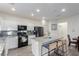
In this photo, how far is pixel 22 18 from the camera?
5.69ft

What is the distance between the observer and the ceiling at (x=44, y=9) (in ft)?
4.93

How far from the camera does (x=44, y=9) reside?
1.60 metres

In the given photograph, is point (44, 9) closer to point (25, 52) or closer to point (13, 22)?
point (13, 22)

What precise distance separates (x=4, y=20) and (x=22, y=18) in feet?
1.23

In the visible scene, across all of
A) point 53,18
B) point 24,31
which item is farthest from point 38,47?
point 53,18

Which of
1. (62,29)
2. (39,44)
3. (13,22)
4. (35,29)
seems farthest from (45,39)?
(13,22)

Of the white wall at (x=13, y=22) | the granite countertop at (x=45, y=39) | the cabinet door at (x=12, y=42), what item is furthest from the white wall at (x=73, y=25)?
the cabinet door at (x=12, y=42)

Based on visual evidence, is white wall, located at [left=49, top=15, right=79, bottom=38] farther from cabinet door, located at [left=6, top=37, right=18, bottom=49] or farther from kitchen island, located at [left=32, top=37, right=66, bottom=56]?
cabinet door, located at [left=6, top=37, right=18, bottom=49]

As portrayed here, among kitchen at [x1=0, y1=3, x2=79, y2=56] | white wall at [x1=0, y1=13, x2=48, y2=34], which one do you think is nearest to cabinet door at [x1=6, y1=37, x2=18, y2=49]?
kitchen at [x1=0, y1=3, x2=79, y2=56]

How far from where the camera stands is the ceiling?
150cm

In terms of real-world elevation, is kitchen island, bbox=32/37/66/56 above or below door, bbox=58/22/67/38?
below

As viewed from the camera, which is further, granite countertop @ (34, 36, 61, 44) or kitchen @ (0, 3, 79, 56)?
granite countertop @ (34, 36, 61, 44)

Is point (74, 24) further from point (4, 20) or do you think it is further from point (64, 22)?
point (4, 20)

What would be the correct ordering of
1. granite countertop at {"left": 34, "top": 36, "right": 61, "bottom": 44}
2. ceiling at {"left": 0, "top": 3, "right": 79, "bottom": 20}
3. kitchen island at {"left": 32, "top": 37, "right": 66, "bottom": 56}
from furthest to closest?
granite countertop at {"left": 34, "top": 36, "right": 61, "bottom": 44} → kitchen island at {"left": 32, "top": 37, "right": 66, "bottom": 56} → ceiling at {"left": 0, "top": 3, "right": 79, "bottom": 20}
